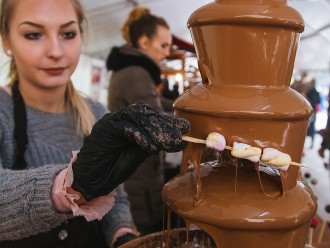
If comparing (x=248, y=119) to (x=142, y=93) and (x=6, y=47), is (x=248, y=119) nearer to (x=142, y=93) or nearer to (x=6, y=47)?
(x=6, y=47)

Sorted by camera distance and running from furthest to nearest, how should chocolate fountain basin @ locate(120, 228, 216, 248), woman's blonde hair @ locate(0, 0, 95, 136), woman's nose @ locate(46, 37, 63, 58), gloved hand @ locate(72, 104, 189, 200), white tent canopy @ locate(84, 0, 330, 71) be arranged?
white tent canopy @ locate(84, 0, 330, 71) → woman's blonde hair @ locate(0, 0, 95, 136) → woman's nose @ locate(46, 37, 63, 58) → chocolate fountain basin @ locate(120, 228, 216, 248) → gloved hand @ locate(72, 104, 189, 200)

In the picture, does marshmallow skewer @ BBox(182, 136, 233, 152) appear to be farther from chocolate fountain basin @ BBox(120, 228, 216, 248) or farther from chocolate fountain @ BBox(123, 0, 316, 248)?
chocolate fountain basin @ BBox(120, 228, 216, 248)

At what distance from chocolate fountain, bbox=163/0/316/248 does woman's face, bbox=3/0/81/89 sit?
518 millimetres

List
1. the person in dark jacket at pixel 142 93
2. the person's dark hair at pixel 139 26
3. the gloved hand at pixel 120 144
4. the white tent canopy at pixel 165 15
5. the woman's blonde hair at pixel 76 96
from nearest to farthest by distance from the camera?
the gloved hand at pixel 120 144, the woman's blonde hair at pixel 76 96, the person in dark jacket at pixel 142 93, the person's dark hair at pixel 139 26, the white tent canopy at pixel 165 15

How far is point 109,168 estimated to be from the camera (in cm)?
77

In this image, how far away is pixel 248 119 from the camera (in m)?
0.75

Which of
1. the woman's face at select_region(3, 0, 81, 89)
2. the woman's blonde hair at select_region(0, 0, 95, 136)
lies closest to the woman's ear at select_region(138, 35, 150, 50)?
the woman's blonde hair at select_region(0, 0, 95, 136)

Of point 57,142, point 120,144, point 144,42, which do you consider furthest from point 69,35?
point 144,42

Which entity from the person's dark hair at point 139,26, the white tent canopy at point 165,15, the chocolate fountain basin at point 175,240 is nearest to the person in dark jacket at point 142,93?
the person's dark hair at point 139,26

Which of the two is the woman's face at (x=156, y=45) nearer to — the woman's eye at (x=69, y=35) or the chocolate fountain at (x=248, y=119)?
the woman's eye at (x=69, y=35)

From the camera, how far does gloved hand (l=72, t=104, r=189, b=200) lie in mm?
701

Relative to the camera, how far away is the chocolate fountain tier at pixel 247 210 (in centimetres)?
74

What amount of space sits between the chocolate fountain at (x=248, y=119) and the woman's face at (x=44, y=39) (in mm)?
518

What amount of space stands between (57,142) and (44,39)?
0.34 m
